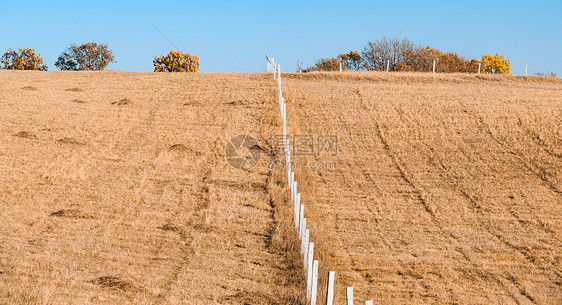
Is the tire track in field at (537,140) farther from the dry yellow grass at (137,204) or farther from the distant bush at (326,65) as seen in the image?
the distant bush at (326,65)

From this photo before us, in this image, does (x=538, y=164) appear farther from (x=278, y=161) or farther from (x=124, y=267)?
(x=124, y=267)

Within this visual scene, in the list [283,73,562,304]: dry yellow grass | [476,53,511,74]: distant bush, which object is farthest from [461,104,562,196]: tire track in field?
[476,53,511,74]: distant bush

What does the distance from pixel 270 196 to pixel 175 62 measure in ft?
241

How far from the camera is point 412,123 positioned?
1289 inches

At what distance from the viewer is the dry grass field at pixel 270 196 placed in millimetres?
13281

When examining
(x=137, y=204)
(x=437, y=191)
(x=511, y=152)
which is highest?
(x=511, y=152)

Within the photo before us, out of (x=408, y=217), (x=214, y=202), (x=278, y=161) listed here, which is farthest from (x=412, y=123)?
(x=214, y=202)

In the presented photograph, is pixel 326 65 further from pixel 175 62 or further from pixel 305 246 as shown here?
pixel 305 246

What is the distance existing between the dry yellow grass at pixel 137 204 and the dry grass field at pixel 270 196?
8 centimetres

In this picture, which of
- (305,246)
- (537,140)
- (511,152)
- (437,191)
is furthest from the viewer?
(537,140)

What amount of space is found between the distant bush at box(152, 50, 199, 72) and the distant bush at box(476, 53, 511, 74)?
47.9 metres

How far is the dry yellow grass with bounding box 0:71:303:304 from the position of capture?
480 inches

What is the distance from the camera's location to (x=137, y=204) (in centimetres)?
1922

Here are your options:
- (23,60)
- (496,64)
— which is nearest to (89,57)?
(23,60)
